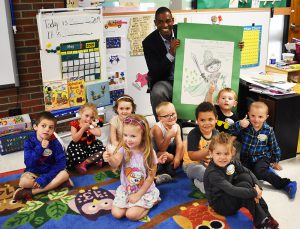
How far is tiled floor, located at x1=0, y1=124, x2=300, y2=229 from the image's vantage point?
2.27 m

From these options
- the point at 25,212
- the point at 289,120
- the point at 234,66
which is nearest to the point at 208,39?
the point at 234,66

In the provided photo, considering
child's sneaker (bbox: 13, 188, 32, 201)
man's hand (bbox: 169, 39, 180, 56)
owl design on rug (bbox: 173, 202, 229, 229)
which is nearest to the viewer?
owl design on rug (bbox: 173, 202, 229, 229)

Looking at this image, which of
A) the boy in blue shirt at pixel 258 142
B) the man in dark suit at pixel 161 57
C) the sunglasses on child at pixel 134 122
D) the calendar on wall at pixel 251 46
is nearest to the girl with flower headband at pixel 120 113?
the man in dark suit at pixel 161 57

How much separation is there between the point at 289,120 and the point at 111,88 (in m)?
1.83

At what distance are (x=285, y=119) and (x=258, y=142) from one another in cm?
38

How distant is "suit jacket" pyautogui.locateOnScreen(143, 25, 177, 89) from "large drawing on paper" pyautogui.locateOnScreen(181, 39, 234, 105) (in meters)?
0.25

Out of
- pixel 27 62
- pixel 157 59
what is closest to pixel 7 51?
pixel 27 62

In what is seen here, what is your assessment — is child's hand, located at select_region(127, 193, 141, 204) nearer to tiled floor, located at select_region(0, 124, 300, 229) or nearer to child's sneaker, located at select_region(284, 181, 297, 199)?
tiled floor, located at select_region(0, 124, 300, 229)

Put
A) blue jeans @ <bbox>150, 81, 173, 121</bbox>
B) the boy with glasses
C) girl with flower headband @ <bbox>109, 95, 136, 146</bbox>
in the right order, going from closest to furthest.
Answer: the boy with glasses, girl with flower headband @ <bbox>109, 95, 136, 146</bbox>, blue jeans @ <bbox>150, 81, 173, 121</bbox>

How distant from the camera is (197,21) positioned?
427cm

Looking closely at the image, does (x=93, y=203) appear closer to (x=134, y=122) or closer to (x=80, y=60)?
(x=134, y=122)

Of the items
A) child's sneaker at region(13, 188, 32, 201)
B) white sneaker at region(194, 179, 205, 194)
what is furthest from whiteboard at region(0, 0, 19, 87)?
white sneaker at region(194, 179, 205, 194)

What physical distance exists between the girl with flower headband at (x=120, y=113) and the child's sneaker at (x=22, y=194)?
0.79 m

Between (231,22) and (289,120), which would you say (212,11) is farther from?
(289,120)
